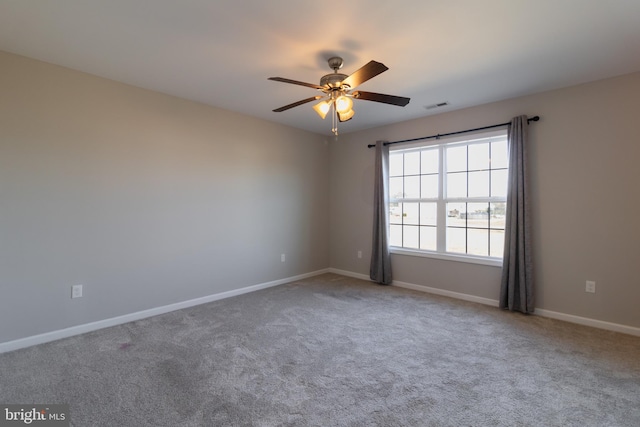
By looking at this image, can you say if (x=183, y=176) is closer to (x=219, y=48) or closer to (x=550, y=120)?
(x=219, y=48)

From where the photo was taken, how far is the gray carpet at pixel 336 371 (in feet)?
5.88

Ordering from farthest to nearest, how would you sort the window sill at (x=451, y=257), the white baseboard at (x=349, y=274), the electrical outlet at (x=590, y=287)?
the white baseboard at (x=349, y=274) < the window sill at (x=451, y=257) < the electrical outlet at (x=590, y=287)

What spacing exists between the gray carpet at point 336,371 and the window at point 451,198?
1.06m

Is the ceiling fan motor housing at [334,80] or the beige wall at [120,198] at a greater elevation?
the ceiling fan motor housing at [334,80]

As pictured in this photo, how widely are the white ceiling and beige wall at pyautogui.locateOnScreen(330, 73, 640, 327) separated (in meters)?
0.26

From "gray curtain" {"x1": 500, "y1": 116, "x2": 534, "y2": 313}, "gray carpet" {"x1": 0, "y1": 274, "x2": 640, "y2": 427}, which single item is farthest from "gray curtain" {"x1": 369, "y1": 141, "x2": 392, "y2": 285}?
"gray curtain" {"x1": 500, "y1": 116, "x2": 534, "y2": 313}

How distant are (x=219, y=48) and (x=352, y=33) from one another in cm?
111

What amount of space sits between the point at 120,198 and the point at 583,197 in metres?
4.93

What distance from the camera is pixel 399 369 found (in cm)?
229

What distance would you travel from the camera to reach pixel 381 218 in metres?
4.66

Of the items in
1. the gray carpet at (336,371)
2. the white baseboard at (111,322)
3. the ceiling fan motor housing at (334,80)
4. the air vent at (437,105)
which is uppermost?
the air vent at (437,105)

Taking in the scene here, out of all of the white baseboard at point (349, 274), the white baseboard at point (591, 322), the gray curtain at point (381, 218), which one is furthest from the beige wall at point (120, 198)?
the white baseboard at point (591, 322)

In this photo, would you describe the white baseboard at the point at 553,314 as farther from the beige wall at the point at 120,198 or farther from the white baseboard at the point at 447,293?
the beige wall at the point at 120,198

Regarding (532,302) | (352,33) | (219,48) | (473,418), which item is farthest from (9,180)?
(532,302)
